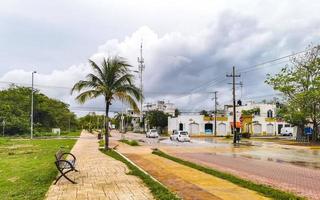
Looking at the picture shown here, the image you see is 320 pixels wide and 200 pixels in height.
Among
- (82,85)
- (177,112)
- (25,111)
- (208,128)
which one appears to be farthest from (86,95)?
(177,112)

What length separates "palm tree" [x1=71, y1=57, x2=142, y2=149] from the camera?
2973 cm

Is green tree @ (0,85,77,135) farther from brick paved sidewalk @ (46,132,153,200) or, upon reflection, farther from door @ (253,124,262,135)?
brick paved sidewalk @ (46,132,153,200)

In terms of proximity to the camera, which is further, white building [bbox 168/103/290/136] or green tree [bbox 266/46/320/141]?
white building [bbox 168/103/290/136]

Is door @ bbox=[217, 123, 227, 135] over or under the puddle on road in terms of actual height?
over

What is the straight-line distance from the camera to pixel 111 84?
30.2 m

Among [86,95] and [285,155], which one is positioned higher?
[86,95]

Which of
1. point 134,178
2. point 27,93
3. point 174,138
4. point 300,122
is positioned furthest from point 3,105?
point 134,178

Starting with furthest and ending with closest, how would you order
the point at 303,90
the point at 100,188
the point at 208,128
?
the point at 208,128 < the point at 303,90 < the point at 100,188

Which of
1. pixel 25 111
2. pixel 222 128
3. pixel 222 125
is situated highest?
pixel 25 111

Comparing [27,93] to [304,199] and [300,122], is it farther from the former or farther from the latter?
[304,199]

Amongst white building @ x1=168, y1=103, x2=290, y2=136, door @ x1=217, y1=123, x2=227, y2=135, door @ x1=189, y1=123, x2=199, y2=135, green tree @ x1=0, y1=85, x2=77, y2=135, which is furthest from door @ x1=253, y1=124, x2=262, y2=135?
green tree @ x1=0, y1=85, x2=77, y2=135

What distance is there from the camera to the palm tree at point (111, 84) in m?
29.7

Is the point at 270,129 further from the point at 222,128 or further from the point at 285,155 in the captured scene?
the point at 285,155

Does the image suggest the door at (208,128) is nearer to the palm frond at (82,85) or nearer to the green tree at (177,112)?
the green tree at (177,112)
